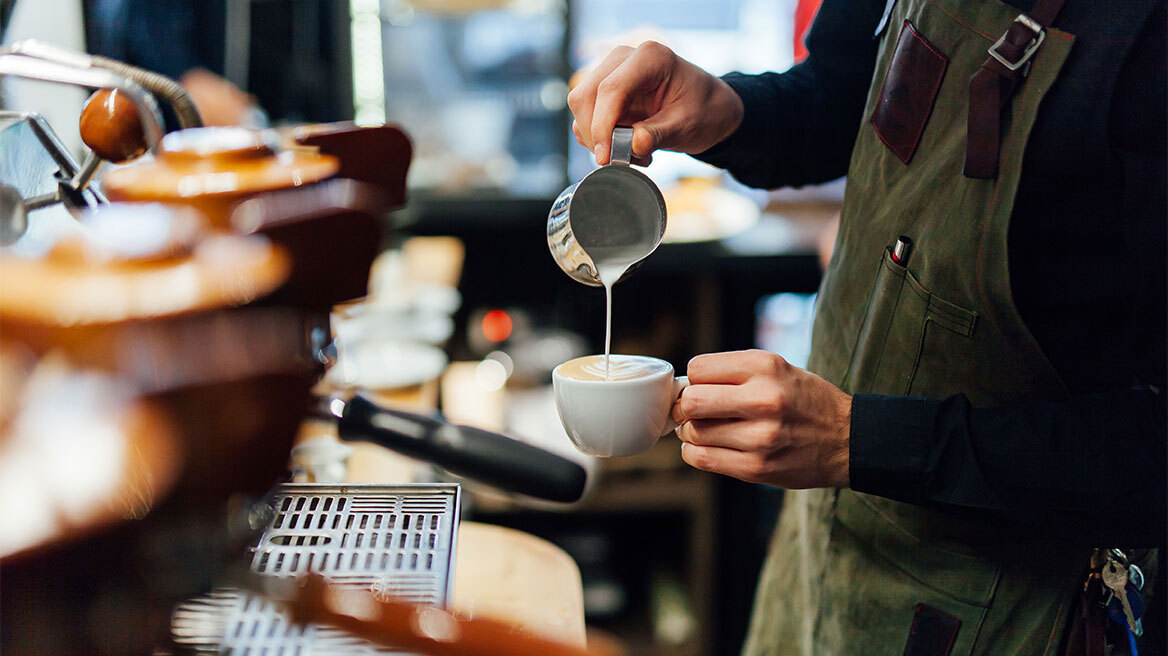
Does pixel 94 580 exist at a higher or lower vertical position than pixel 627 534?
Result: higher

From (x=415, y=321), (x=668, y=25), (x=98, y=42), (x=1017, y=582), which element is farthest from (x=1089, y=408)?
(x=668, y=25)

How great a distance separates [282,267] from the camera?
50 centimetres

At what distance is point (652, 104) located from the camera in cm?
107

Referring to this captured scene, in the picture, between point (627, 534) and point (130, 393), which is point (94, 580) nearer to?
point (130, 393)

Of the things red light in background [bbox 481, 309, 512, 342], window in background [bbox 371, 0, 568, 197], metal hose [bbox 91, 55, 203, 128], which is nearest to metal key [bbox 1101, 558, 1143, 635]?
metal hose [bbox 91, 55, 203, 128]

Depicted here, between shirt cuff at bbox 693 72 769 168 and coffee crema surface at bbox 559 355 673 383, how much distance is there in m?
0.42

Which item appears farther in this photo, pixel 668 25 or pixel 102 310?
pixel 668 25

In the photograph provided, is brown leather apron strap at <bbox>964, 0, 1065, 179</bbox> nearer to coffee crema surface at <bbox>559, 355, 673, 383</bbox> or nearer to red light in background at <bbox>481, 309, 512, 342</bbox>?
coffee crema surface at <bbox>559, 355, 673, 383</bbox>

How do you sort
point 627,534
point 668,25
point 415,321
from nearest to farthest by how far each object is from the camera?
point 415,321
point 627,534
point 668,25

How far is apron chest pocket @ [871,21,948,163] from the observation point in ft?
3.09

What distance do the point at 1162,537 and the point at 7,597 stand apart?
0.95m

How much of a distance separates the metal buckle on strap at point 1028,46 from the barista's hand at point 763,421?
36 cm

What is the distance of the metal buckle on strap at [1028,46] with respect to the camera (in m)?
0.82

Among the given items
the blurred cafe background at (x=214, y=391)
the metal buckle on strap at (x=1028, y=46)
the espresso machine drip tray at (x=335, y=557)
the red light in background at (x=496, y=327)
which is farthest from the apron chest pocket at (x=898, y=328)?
the red light in background at (x=496, y=327)
